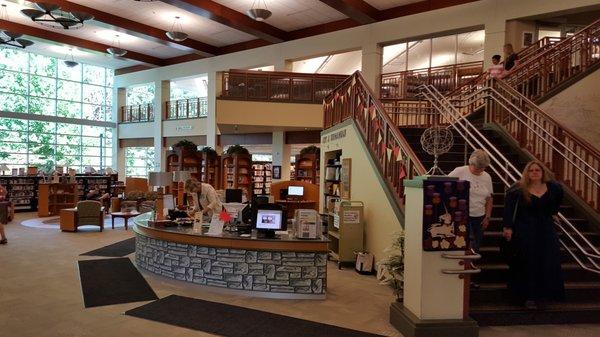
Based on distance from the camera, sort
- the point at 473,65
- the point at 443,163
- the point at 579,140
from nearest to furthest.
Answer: the point at 579,140 < the point at 443,163 < the point at 473,65

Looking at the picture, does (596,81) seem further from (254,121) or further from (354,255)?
(254,121)

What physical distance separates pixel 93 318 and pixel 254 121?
10.1 meters

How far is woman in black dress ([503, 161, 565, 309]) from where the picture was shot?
14.8 ft

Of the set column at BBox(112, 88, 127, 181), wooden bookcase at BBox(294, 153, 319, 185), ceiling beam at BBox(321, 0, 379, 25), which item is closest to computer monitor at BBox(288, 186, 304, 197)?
wooden bookcase at BBox(294, 153, 319, 185)

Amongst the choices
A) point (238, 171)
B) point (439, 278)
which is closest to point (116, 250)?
point (439, 278)

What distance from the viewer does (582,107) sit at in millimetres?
7578

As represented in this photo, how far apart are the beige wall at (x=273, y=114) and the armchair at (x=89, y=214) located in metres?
4.68

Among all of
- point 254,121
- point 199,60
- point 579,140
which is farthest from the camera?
point 199,60

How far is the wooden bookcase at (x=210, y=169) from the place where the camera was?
1719 centimetres

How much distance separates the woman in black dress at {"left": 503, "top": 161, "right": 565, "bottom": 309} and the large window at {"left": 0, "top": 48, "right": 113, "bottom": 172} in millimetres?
19530

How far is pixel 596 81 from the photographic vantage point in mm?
7504

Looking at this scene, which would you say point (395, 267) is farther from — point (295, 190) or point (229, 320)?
point (295, 190)

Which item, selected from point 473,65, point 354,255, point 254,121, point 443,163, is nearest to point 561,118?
point 443,163

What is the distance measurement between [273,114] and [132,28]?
608 centimetres
